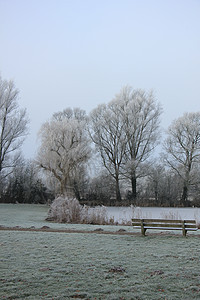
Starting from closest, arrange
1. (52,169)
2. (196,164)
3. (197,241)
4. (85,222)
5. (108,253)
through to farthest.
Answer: (108,253) < (197,241) < (85,222) < (52,169) < (196,164)

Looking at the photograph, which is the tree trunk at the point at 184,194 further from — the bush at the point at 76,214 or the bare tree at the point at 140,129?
the bush at the point at 76,214

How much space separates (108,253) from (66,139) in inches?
906

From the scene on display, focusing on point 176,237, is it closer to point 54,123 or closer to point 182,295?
point 182,295

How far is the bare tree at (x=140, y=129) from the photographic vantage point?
35.5 meters

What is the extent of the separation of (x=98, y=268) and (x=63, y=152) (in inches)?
920

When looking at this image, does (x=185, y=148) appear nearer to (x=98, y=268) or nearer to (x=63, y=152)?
(x=63, y=152)

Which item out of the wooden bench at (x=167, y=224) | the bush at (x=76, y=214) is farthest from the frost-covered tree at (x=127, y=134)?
the wooden bench at (x=167, y=224)

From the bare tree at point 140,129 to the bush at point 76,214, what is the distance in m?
18.5

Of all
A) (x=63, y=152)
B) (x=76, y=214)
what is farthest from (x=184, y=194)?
(x=76, y=214)

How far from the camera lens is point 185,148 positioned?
34562 millimetres

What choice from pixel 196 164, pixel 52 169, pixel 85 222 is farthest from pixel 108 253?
pixel 196 164

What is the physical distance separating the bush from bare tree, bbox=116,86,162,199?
1855cm

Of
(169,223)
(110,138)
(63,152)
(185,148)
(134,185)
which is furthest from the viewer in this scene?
(110,138)

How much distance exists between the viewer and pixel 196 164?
3453cm
